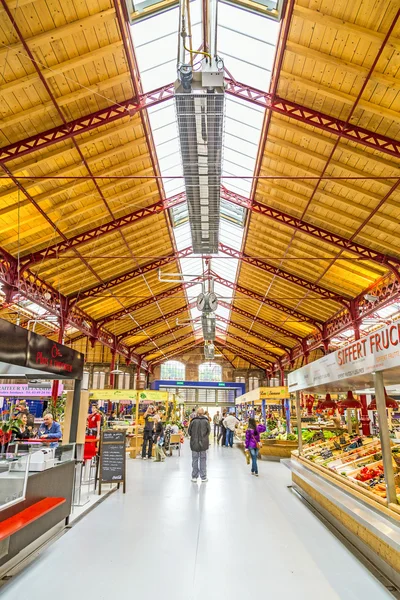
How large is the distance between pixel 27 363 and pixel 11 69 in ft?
16.1

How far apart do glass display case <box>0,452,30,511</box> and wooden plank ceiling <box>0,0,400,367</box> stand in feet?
18.1

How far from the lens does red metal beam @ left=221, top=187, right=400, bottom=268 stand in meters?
10.9

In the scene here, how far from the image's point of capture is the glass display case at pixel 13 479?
358cm

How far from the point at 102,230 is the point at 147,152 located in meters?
3.15

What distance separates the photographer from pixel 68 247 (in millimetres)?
11086

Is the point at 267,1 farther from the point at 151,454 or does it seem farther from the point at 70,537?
the point at 151,454

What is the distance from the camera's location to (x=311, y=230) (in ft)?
36.8

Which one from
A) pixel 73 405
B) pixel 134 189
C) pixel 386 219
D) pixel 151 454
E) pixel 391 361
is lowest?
pixel 151 454

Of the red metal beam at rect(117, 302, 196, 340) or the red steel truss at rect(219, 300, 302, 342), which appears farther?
the red metal beam at rect(117, 302, 196, 340)

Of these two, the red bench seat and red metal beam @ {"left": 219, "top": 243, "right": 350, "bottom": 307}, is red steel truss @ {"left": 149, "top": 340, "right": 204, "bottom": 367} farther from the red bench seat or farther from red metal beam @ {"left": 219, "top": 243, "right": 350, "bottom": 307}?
the red bench seat

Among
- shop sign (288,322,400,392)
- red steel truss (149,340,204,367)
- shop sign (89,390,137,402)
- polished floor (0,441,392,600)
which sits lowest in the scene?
polished floor (0,441,392,600)

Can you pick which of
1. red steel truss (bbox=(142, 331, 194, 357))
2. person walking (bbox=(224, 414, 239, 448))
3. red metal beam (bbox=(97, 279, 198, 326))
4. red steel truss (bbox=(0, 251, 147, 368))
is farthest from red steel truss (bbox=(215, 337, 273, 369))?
person walking (bbox=(224, 414, 239, 448))

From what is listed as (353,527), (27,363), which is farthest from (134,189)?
(353,527)

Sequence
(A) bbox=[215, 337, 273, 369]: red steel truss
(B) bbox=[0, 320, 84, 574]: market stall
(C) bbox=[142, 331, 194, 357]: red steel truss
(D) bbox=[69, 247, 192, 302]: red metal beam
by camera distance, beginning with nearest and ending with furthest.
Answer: (B) bbox=[0, 320, 84, 574]: market stall
(D) bbox=[69, 247, 192, 302]: red metal beam
(C) bbox=[142, 331, 194, 357]: red steel truss
(A) bbox=[215, 337, 273, 369]: red steel truss
